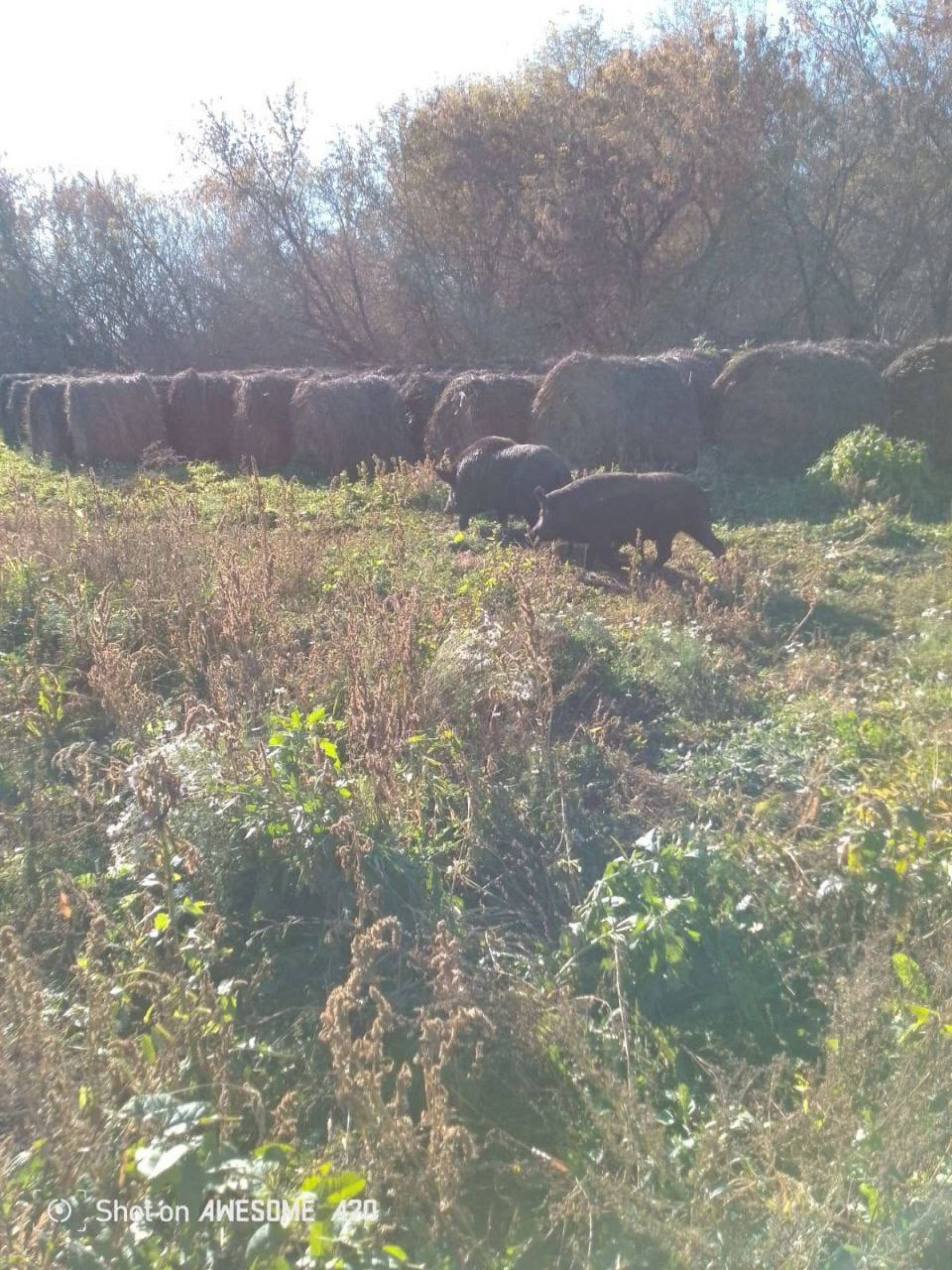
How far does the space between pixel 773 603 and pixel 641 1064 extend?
17.1 ft

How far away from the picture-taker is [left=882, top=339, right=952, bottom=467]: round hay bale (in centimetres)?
1247

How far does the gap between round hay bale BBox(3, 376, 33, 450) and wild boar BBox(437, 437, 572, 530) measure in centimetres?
1039

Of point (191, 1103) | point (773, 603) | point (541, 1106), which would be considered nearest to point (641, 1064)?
point (541, 1106)

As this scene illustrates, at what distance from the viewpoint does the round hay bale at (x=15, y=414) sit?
18734mm

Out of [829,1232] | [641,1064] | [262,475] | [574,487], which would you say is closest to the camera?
[829,1232]

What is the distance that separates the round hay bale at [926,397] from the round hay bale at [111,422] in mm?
9751

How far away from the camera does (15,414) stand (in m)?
Result: 19.1

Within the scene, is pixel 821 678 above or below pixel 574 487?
below

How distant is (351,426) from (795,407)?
5.46m

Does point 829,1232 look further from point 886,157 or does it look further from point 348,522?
point 886,157

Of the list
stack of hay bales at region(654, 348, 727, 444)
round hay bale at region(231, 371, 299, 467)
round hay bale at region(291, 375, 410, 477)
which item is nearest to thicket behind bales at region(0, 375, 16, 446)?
round hay bale at region(231, 371, 299, 467)

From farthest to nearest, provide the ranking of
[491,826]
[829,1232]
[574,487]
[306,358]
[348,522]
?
[306,358] → [348,522] → [574,487] → [491,826] → [829,1232]

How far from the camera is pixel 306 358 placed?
25422mm

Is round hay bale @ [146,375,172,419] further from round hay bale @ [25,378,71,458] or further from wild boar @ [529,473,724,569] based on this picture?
wild boar @ [529,473,724,569]
